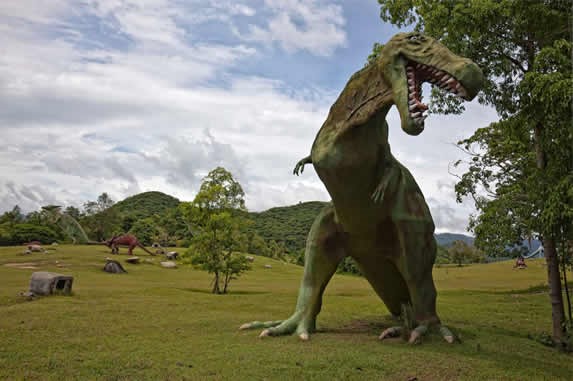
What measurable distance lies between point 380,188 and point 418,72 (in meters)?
1.47

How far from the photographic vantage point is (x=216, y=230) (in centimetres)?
1966

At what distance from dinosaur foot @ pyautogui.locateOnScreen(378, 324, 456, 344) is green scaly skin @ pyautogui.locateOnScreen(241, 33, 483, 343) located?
13 mm

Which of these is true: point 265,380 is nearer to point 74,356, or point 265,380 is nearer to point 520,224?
point 74,356

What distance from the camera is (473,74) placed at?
5.00 m

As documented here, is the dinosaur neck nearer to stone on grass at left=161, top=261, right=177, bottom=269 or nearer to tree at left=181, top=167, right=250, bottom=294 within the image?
tree at left=181, top=167, right=250, bottom=294

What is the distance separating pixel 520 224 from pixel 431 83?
5.41 metres

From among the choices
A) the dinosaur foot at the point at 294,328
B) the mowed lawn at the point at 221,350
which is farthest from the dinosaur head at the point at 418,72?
the dinosaur foot at the point at 294,328

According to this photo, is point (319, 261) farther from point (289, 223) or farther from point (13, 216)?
point (289, 223)

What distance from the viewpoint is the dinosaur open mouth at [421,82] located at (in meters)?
5.11

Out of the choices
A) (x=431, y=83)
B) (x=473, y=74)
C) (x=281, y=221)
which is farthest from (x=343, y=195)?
(x=281, y=221)

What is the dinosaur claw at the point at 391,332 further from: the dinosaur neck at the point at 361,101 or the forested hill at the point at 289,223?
the forested hill at the point at 289,223

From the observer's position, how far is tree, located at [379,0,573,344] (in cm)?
771

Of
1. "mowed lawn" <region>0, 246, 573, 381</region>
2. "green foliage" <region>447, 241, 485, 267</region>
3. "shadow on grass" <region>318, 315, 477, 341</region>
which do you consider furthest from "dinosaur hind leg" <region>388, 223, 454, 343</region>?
"green foliage" <region>447, 241, 485, 267</region>

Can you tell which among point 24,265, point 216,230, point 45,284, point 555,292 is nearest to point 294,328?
point 555,292
